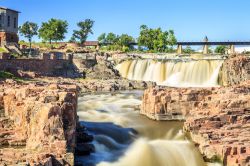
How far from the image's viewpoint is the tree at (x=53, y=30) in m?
115

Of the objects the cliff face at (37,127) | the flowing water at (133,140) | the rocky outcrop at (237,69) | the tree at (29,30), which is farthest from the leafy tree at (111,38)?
the cliff face at (37,127)

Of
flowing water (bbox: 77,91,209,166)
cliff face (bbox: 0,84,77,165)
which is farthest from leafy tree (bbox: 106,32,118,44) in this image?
cliff face (bbox: 0,84,77,165)

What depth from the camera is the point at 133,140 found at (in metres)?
37.7

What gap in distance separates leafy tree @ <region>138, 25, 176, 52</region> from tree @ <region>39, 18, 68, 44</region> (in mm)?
19931

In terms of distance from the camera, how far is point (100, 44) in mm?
137625

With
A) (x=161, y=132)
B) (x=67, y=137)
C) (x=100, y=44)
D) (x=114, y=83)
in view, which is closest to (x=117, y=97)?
(x=114, y=83)

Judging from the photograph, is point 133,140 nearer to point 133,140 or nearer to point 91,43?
point 133,140

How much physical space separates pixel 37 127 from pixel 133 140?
10.0m

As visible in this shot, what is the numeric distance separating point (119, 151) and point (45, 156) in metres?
8.87

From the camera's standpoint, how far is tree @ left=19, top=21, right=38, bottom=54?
112075mm

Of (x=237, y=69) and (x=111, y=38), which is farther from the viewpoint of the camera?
(x=111, y=38)

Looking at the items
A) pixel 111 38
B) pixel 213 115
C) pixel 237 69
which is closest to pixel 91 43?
pixel 111 38

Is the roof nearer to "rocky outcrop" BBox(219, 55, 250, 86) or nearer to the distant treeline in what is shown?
the distant treeline

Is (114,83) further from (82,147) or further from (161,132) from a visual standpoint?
(82,147)
